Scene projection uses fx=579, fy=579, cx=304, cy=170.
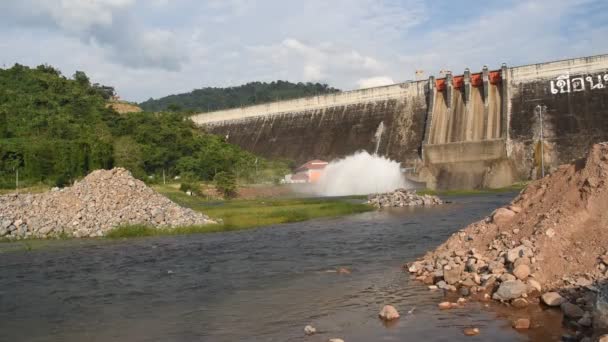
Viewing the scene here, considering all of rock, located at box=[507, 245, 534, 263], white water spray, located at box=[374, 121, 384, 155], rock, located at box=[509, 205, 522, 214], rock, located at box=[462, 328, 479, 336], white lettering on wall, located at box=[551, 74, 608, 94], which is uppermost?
white lettering on wall, located at box=[551, 74, 608, 94]

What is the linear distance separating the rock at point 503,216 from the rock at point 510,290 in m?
3.71

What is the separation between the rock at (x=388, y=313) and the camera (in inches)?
517

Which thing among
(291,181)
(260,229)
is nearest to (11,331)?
(260,229)

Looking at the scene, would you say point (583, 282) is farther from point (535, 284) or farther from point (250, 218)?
point (250, 218)

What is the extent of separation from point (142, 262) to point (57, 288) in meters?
5.10

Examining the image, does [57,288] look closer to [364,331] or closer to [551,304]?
[364,331]

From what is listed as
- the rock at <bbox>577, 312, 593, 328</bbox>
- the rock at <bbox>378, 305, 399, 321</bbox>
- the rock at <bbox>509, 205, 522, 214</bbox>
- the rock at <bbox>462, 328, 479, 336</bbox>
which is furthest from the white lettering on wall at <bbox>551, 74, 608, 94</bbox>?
the rock at <bbox>462, 328, 479, 336</bbox>

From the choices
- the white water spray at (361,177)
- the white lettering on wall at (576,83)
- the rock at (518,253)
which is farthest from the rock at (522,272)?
the white lettering on wall at (576,83)

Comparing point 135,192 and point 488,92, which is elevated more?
point 488,92

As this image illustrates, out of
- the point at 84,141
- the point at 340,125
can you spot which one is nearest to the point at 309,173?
the point at 340,125

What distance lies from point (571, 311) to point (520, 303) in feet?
4.29

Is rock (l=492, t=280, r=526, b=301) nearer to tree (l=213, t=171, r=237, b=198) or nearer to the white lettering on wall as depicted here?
tree (l=213, t=171, r=237, b=198)

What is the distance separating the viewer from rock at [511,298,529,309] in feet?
43.4

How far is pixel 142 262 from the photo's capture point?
23719 mm
